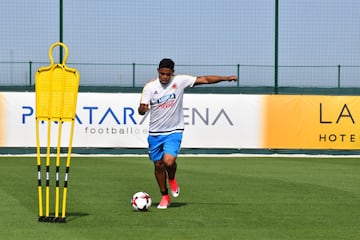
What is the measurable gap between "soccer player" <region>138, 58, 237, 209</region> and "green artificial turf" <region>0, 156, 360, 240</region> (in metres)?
0.62

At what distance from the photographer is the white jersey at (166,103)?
44.9 feet

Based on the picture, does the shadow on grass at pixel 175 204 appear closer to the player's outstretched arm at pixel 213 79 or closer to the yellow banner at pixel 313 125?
the player's outstretched arm at pixel 213 79

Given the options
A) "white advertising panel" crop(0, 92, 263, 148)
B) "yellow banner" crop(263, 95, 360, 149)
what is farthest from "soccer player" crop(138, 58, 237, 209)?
"yellow banner" crop(263, 95, 360, 149)

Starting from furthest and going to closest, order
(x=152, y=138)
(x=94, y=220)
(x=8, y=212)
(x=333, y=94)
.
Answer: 1. (x=333, y=94)
2. (x=152, y=138)
3. (x=8, y=212)
4. (x=94, y=220)

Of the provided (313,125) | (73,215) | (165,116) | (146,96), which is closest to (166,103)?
(165,116)

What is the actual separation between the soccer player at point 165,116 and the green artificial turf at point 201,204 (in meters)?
0.62

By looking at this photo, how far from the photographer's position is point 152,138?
547 inches

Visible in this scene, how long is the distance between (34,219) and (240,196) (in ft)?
15.0

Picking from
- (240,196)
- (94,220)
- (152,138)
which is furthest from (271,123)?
(94,220)

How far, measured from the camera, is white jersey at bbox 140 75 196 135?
13671 mm

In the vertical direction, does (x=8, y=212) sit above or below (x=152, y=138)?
below

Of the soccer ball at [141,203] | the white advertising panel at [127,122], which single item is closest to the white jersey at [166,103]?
the soccer ball at [141,203]

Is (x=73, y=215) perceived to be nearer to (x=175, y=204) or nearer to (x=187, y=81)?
(x=175, y=204)

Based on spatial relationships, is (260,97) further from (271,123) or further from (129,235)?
(129,235)
